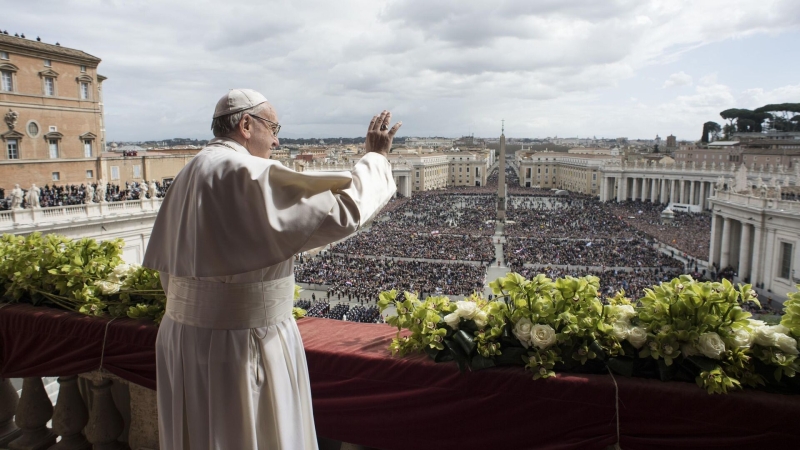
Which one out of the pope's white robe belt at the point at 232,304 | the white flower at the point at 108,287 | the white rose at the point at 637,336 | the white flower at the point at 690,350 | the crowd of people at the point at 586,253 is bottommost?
the crowd of people at the point at 586,253

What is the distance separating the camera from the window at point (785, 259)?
24.9 meters

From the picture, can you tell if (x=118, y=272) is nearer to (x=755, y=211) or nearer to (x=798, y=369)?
(x=798, y=369)

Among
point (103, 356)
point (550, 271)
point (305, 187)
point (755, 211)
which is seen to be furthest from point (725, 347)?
point (755, 211)

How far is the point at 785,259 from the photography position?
25125 mm

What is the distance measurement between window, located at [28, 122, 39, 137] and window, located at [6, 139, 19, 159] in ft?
2.17

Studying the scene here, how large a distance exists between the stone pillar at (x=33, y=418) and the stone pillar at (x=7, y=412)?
0.20 meters

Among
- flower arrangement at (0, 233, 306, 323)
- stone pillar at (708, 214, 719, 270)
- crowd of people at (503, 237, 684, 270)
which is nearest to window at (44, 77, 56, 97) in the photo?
crowd of people at (503, 237, 684, 270)

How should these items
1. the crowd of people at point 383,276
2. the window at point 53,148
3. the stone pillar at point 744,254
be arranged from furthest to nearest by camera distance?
the stone pillar at point 744,254, the crowd of people at point 383,276, the window at point 53,148

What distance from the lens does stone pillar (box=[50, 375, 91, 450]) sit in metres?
3.21

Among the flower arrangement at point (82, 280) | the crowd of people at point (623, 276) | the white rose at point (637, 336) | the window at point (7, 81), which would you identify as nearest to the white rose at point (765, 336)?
the white rose at point (637, 336)

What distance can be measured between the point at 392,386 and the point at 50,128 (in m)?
25.0

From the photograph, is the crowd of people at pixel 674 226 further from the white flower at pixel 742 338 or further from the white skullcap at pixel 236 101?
the white skullcap at pixel 236 101

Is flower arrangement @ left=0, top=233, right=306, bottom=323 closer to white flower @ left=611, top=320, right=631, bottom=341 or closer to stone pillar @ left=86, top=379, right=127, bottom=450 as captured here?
stone pillar @ left=86, top=379, right=127, bottom=450

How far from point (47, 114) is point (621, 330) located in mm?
25722
